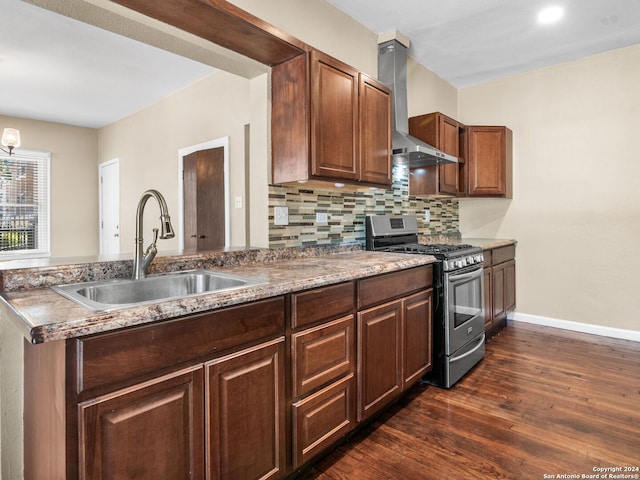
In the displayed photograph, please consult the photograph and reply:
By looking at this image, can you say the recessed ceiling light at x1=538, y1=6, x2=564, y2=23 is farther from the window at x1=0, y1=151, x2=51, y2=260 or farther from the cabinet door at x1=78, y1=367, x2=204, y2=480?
the window at x1=0, y1=151, x2=51, y2=260

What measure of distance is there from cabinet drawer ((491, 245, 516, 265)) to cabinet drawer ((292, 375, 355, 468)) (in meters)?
2.42

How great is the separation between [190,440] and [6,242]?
5.63 m

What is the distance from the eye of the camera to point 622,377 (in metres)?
2.68

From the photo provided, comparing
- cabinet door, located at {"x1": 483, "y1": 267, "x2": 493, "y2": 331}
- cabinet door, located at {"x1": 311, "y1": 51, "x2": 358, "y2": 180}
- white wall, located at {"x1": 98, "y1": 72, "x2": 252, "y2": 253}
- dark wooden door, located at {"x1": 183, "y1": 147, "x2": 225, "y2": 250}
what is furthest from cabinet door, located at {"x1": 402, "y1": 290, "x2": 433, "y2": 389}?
dark wooden door, located at {"x1": 183, "y1": 147, "x2": 225, "y2": 250}

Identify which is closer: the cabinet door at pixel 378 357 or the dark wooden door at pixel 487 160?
the cabinet door at pixel 378 357

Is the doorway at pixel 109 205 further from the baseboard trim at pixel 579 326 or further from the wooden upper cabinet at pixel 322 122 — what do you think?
the baseboard trim at pixel 579 326

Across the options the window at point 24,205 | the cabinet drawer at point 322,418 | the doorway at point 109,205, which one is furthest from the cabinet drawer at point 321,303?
the window at point 24,205

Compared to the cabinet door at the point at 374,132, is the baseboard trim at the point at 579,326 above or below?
below

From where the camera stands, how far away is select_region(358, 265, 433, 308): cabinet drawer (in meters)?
1.95

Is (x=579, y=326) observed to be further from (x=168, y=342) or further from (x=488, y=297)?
(x=168, y=342)

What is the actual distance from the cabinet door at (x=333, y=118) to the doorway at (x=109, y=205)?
429cm

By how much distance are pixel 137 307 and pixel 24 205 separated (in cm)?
569

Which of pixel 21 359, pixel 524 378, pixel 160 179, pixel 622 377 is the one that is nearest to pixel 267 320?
pixel 21 359

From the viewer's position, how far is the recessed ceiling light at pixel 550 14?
9.34ft
